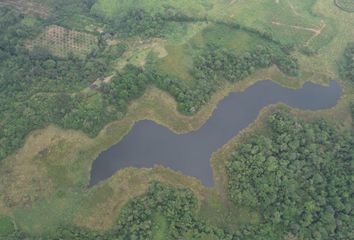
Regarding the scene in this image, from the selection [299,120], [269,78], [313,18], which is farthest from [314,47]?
[299,120]

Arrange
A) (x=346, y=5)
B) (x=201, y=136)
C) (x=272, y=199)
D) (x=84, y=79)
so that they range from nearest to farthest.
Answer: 1. (x=272, y=199)
2. (x=201, y=136)
3. (x=84, y=79)
4. (x=346, y=5)

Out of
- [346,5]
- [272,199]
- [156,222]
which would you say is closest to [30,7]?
[156,222]

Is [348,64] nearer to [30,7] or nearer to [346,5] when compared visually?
[346,5]

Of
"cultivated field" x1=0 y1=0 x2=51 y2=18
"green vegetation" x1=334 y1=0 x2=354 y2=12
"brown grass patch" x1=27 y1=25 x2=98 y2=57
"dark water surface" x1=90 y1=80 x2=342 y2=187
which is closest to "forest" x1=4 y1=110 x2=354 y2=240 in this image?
"dark water surface" x1=90 y1=80 x2=342 y2=187

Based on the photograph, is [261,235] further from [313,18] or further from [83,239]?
[313,18]

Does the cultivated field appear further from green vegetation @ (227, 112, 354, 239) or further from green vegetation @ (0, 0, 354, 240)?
green vegetation @ (227, 112, 354, 239)

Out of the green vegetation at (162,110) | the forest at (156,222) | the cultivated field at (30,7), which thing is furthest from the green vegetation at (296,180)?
the cultivated field at (30,7)

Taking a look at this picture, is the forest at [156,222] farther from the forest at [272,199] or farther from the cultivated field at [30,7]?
the cultivated field at [30,7]
